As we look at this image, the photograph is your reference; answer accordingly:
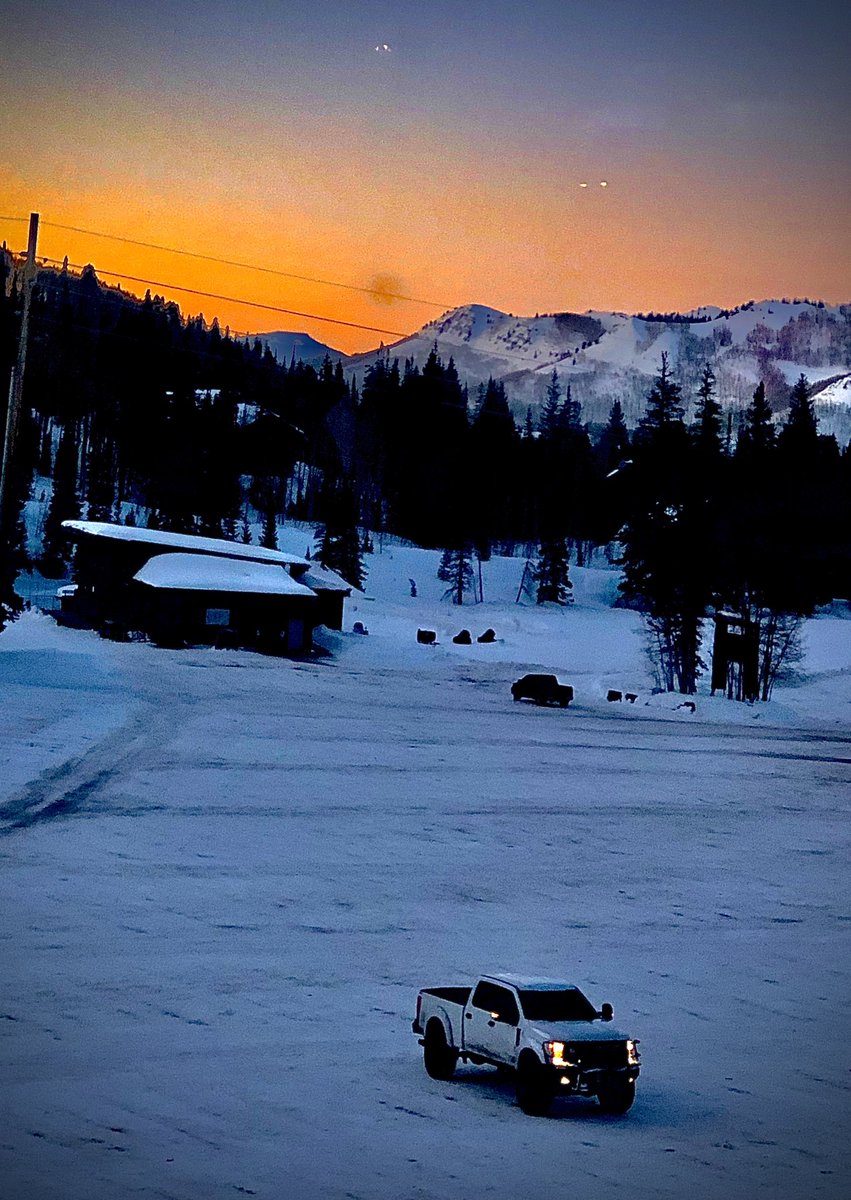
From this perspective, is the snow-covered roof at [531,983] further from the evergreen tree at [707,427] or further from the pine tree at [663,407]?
the pine tree at [663,407]

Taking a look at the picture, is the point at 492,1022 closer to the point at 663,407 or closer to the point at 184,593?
the point at 184,593

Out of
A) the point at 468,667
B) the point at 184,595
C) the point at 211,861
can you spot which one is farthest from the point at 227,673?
the point at 211,861

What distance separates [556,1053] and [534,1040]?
23 centimetres

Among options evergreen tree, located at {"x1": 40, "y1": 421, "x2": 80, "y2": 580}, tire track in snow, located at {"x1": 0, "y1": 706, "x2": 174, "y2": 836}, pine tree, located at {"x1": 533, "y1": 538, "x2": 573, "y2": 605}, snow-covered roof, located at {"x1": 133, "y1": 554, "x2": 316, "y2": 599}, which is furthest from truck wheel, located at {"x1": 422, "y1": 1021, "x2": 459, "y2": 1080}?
pine tree, located at {"x1": 533, "y1": 538, "x2": 573, "y2": 605}

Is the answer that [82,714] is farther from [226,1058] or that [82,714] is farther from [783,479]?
[783,479]

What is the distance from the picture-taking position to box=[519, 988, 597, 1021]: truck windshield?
11836 mm

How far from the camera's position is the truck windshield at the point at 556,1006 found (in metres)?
11.8

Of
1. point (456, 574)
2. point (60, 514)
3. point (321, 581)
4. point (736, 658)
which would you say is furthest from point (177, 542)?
point (456, 574)

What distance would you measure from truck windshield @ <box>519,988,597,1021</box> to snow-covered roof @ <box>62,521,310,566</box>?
5274cm

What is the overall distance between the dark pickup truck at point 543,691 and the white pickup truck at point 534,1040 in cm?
3674

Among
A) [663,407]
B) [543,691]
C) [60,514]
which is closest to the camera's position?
[543,691]

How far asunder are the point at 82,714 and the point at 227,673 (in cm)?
1382

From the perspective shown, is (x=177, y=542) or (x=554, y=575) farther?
(x=554, y=575)

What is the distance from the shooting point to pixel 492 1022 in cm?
1202
